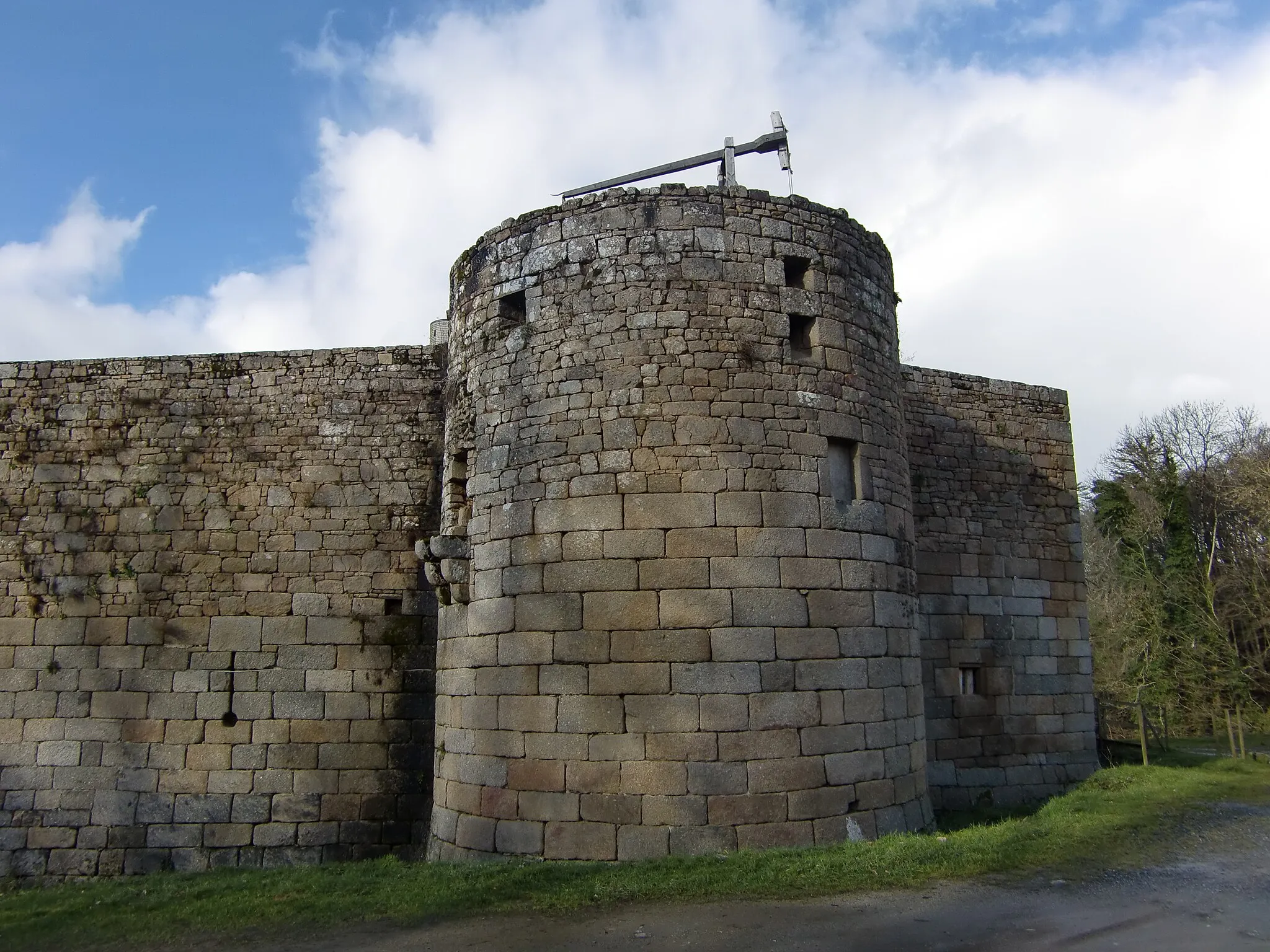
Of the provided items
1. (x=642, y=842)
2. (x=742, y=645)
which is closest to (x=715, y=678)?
(x=742, y=645)

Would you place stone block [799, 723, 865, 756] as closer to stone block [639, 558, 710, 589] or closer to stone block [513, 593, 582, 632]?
stone block [639, 558, 710, 589]

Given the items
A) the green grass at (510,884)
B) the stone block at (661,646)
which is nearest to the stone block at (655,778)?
the green grass at (510,884)

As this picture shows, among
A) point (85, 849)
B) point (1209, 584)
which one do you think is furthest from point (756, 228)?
point (1209, 584)

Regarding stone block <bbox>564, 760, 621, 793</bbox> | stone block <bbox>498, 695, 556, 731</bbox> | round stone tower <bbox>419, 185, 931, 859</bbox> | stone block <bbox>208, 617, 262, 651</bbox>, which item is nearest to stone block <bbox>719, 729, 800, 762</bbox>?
round stone tower <bbox>419, 185, 931, 859</bbox>

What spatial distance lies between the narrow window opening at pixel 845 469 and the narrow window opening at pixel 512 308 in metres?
3.35

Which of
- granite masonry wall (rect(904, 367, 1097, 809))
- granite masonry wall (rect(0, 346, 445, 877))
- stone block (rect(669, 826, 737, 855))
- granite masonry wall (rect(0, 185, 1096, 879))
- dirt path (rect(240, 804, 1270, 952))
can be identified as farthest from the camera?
granite masonry wall (rect(904, 367, 1097, 809))

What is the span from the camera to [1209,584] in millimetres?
23875

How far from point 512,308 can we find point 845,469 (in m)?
3.69

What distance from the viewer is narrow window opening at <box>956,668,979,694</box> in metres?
11.3

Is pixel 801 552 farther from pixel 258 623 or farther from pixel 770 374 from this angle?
pixel 258 623

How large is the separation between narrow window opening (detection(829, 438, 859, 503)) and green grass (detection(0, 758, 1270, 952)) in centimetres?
302

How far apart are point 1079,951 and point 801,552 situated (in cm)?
353

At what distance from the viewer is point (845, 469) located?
8461mm

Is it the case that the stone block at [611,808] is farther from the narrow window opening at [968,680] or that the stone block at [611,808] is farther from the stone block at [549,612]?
the narrow window opening at [968,680]
